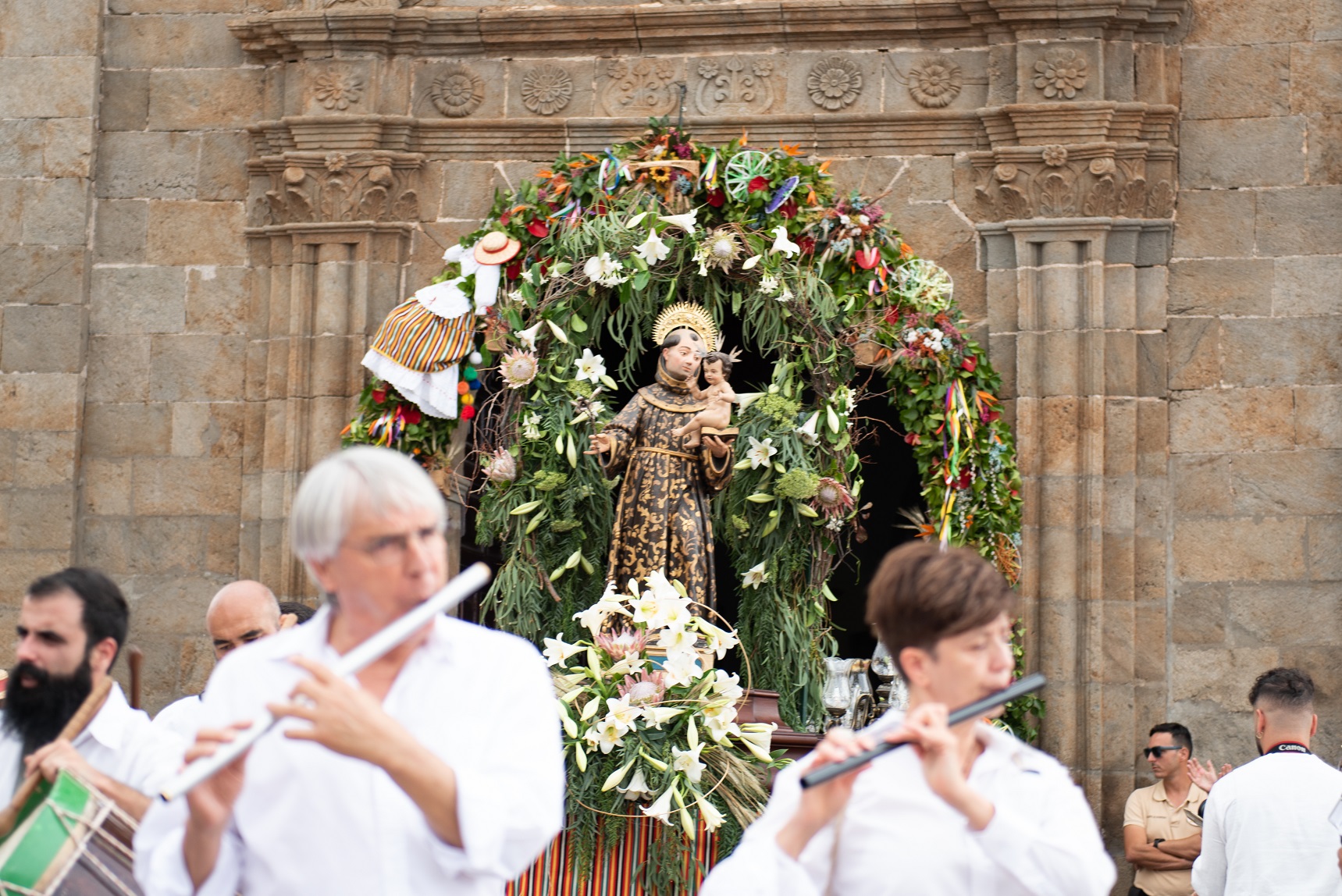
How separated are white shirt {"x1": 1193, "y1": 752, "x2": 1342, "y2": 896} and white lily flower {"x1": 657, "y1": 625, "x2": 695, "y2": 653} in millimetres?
1766

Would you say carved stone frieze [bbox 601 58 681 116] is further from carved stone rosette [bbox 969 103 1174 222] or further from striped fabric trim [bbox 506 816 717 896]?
striped fabric trim [bbox 506 816 717 896]

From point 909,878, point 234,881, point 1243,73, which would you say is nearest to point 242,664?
point 234,881

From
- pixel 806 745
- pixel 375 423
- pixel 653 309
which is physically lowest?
Answer: pixel 806 745

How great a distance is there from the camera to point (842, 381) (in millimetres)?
7520

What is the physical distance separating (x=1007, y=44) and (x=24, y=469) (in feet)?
17.1

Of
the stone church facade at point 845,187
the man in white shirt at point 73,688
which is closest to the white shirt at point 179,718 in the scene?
the man in white shirt at point 73,688

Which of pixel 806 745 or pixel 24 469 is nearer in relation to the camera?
pixel 806 745

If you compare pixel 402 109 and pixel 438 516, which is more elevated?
pixel 402 109

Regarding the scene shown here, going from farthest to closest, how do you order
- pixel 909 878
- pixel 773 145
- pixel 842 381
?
pixel 773 145, pixel 842 381, pixel 909 878

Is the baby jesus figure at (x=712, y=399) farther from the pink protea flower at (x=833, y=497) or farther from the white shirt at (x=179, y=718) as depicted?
the white shirt at (x=179, y=718)

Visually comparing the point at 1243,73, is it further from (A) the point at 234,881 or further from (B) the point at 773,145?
(A) the point at 234,881

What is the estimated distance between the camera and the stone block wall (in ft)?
24.7

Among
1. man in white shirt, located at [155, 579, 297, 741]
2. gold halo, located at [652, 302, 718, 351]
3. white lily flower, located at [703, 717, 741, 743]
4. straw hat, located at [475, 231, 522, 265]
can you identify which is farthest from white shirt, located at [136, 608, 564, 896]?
straw hat, located at [475, 231, 522, 265]

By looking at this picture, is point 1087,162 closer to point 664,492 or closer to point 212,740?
point 664,492
